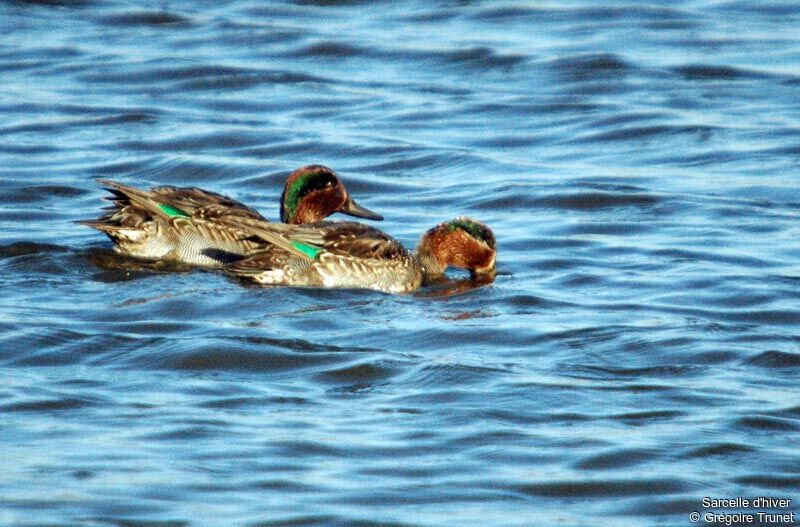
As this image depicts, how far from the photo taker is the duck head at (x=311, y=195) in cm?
1165

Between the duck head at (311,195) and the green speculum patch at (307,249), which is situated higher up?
the duck head at (311,195)

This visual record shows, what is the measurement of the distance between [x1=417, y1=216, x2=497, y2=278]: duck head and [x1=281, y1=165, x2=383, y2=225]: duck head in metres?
0.80

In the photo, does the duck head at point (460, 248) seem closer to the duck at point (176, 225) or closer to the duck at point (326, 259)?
the duck at point (326, 259)

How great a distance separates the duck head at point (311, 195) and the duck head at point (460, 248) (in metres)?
0.80

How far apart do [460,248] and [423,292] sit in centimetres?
41

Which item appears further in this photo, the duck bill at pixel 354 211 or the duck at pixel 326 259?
the duck bill at pixel 354 211

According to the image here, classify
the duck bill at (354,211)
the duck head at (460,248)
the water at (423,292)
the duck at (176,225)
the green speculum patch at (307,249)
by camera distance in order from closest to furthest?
the water at (423,292) < the green speculum patch at (307,249) < the duck head at (460,248) < the duck at (176,225) < the duck bill at (354,211)

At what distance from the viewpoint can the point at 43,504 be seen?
655cm

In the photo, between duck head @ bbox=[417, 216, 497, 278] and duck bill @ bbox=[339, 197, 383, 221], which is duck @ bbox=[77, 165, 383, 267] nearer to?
duck bill @ bbox=[339, 197, 383, 221]

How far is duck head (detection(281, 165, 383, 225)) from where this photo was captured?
11648 millimetres

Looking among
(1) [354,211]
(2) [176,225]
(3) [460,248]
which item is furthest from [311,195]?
(3) [460,248]

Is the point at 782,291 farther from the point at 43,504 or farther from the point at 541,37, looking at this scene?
the point at 541,37

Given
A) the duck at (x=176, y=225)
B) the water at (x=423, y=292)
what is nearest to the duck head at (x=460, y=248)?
the water at (x=423, y=292)

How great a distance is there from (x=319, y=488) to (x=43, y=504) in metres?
1.12
